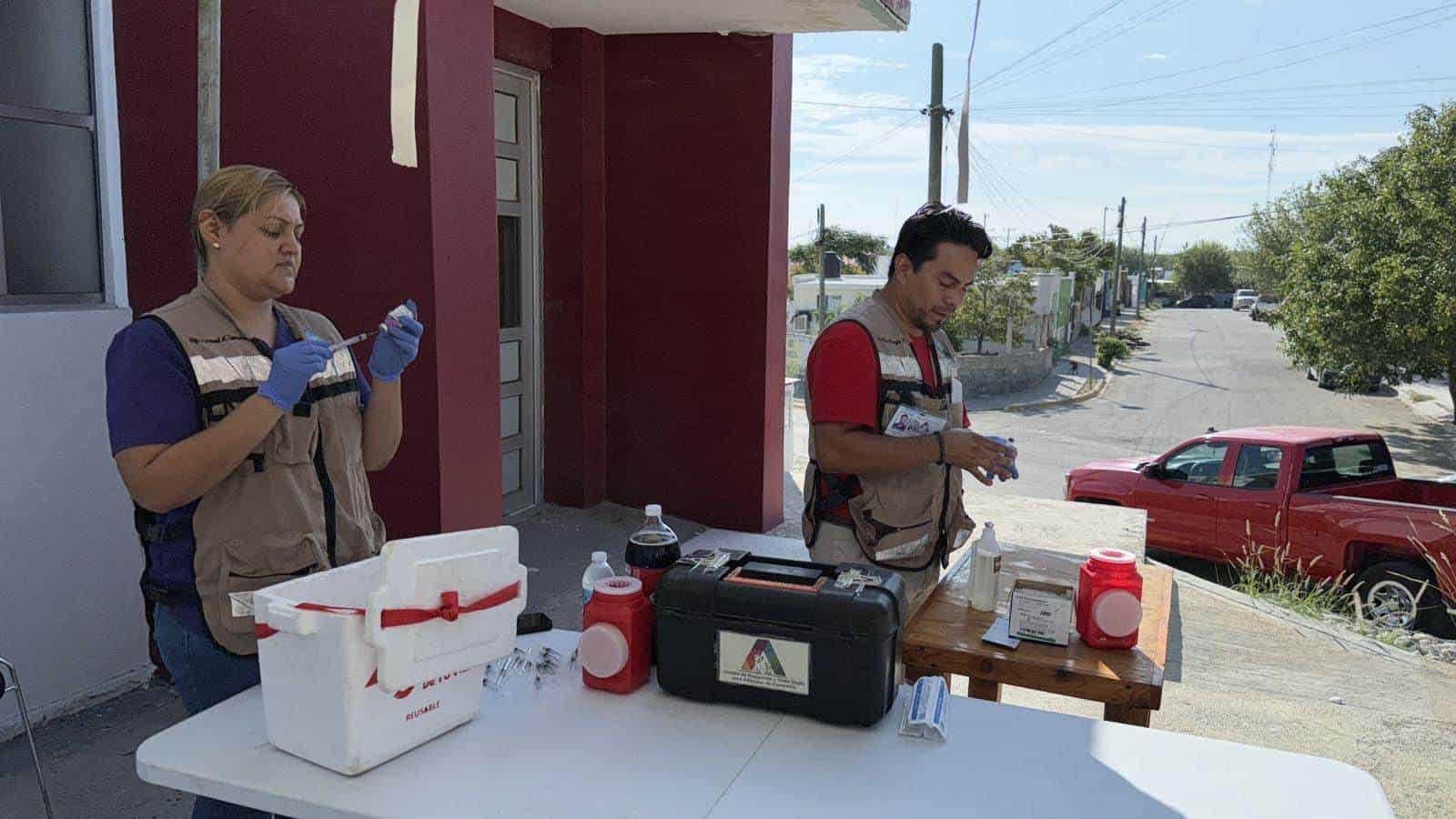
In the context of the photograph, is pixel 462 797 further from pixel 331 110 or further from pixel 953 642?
pixel 331 110

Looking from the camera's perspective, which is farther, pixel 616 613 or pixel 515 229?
pixel 515 229

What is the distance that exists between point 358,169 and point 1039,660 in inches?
117

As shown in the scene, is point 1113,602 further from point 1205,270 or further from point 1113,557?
point 1205,270

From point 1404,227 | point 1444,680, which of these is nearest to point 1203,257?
point 1404,227

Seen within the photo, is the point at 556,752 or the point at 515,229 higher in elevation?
the point at 515,229

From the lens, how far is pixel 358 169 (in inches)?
143

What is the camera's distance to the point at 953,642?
2496mm

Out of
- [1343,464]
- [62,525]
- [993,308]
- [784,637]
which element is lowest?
[1343,464]

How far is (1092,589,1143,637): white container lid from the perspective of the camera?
7.84 ft

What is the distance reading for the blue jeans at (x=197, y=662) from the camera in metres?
1.96

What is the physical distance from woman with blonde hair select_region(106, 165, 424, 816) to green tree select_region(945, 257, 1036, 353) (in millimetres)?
24045

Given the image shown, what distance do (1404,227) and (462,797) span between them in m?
19.0

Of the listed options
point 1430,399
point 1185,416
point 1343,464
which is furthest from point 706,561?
point 1430,399

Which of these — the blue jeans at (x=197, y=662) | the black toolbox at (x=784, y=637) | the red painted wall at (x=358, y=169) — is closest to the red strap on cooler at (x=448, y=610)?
the black toolbox at (x=784, y=637)
